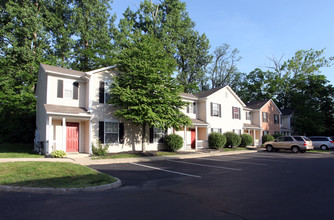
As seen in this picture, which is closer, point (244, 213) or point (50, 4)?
point (244, 213)

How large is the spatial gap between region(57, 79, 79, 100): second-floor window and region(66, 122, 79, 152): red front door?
2057 millimetres

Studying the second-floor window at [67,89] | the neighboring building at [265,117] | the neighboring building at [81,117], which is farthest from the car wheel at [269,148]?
the second-floor window at [67,89]

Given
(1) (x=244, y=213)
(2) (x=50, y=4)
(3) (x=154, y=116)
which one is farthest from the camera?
(2) (x=50, y=4)

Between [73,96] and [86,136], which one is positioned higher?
[73,96]

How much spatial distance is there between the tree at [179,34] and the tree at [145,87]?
1874cm

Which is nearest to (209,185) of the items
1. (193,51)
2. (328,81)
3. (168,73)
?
(168,73)

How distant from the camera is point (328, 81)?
142 feet

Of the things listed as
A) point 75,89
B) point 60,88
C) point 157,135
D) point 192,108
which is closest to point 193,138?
point 192,108

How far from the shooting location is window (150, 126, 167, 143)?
19942 mm

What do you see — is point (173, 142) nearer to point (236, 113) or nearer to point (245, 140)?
point (245, 140)

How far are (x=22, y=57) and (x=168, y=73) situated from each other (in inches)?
750

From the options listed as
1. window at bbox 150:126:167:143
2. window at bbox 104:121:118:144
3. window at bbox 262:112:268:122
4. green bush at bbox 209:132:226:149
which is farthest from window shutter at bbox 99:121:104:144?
window at bbox 262:112:268:122

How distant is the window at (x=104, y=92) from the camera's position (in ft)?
56.9

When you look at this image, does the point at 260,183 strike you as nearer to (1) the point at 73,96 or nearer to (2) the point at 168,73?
(2) the point at 168,73
